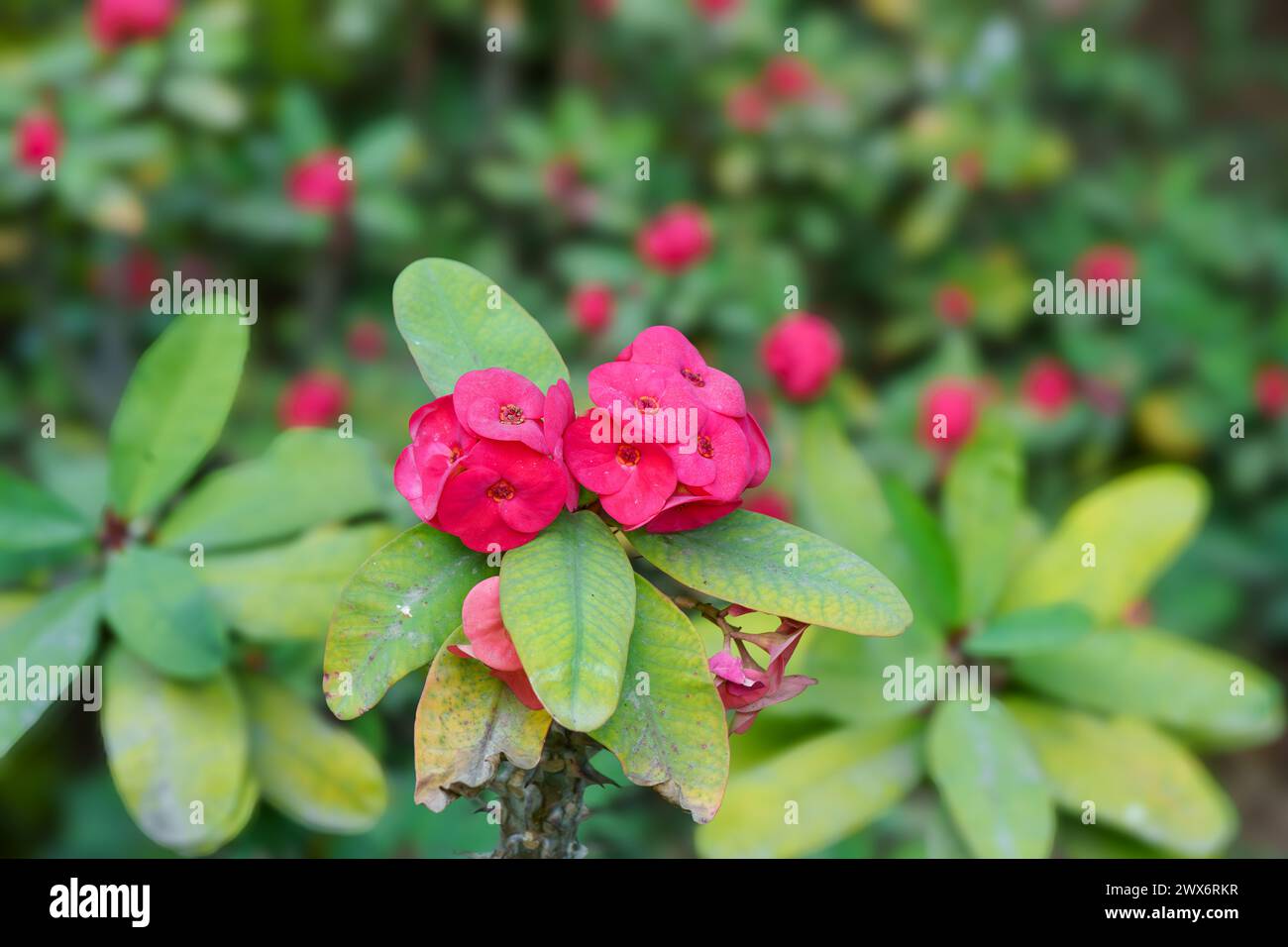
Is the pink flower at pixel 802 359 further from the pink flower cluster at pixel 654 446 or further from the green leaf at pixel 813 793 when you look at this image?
the pink flower cluster at pixel 654 446

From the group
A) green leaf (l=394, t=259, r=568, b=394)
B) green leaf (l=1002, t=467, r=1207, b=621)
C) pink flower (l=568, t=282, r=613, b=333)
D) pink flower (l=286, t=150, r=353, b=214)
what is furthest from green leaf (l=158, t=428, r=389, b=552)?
pink flower (l=286, t=150, r=353, b=214)

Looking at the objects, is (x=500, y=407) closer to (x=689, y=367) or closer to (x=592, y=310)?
(x=689, y=367)

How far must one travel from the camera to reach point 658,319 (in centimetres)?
215

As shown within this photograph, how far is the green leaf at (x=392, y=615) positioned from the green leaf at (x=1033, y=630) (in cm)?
53

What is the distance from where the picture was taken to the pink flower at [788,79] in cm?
229

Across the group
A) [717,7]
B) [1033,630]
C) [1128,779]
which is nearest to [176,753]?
[1033,630]

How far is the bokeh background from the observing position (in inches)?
77.6

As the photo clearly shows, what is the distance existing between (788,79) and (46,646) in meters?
1.83

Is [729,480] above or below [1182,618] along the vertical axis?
above

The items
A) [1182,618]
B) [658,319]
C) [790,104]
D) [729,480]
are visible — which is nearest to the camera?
[729,480]

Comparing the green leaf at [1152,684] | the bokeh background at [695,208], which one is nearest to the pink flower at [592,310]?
the bokeh background at [695,208]
